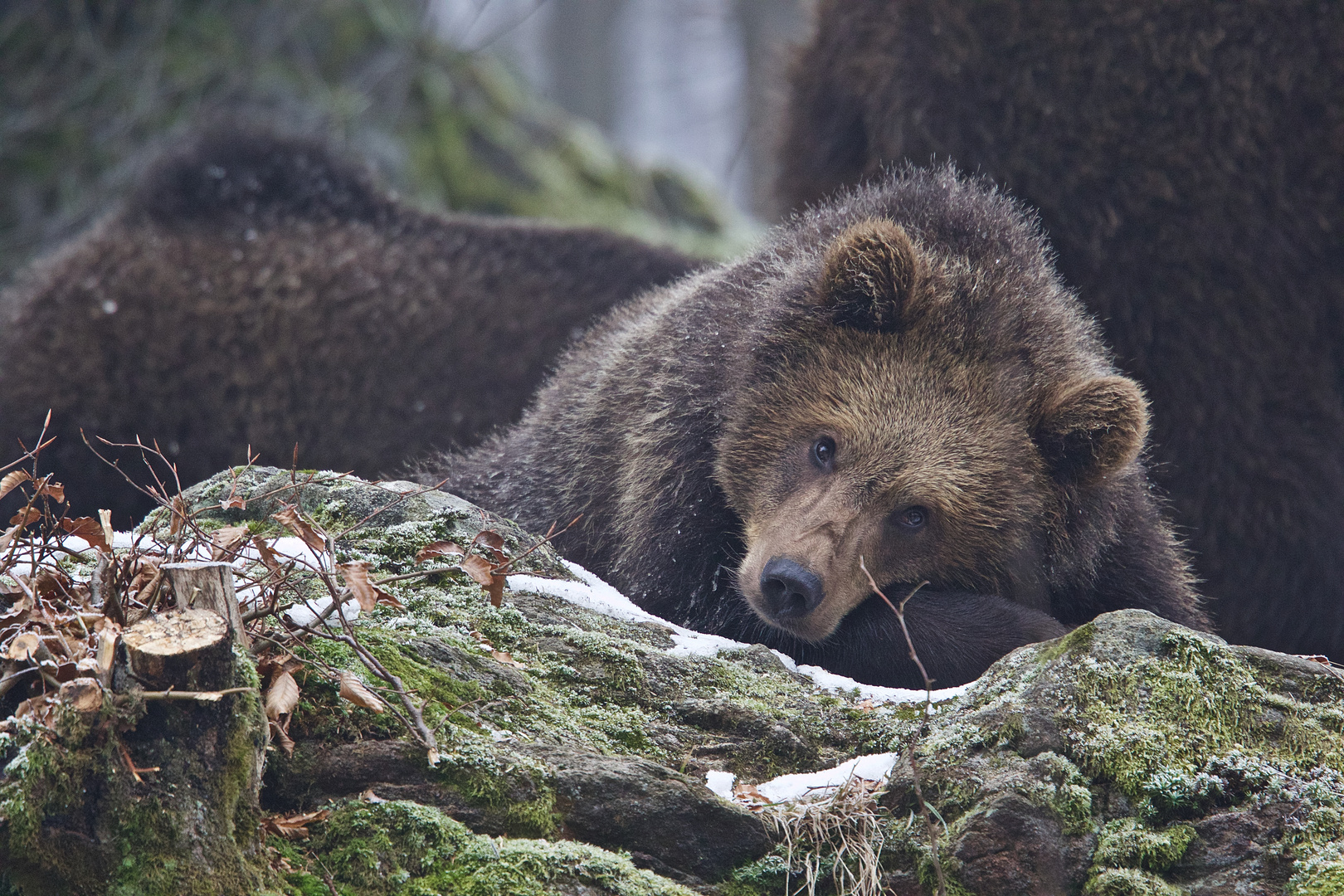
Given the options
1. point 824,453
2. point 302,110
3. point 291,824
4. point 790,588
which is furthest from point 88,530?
point 302,110

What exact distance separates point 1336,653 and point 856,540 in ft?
12.3

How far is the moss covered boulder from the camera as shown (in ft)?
8.38

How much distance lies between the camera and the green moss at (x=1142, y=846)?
2668mm

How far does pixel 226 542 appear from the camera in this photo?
9.85 feet

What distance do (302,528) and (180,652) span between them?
0.73 metres

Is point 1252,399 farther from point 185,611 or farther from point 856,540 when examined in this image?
point 185,611

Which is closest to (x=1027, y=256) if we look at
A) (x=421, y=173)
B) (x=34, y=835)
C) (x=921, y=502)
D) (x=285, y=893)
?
(x=921, y=502)

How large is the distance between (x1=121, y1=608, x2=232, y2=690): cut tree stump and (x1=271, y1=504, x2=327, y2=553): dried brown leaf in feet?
1.89

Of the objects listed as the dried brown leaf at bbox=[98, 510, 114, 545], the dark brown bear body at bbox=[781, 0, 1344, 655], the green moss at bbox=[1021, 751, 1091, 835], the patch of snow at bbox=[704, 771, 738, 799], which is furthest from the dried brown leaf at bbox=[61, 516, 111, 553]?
the dark brown bear body at bbox=[781, 0, 1344, 655]

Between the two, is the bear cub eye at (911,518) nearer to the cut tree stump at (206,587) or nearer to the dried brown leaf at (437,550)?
the dried brown leaf at (437,550)

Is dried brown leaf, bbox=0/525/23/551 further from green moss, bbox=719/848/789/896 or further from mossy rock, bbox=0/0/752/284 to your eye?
mossy rock, bbox=0/0/752/284

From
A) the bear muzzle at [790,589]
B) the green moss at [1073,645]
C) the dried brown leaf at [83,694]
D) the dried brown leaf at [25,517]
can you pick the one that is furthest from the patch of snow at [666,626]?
the dried brown leaf at [83,694]

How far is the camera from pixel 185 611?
2.36m

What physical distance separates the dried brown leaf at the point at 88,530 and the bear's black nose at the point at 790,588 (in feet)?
6.24
